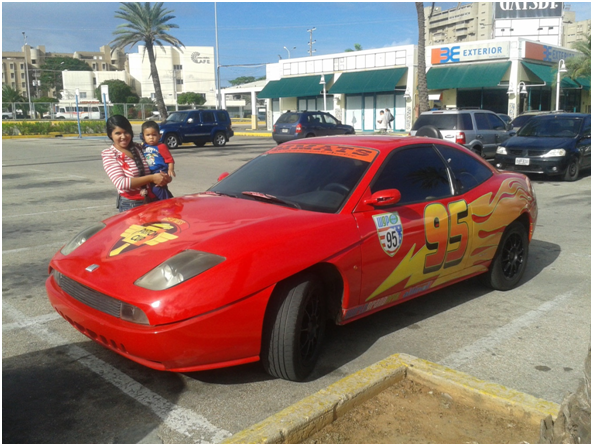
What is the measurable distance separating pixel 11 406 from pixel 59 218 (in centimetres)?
625

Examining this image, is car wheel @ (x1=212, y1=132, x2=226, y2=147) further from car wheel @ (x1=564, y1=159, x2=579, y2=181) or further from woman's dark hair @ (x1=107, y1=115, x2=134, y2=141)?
woman's dark hair @ (x1=107, y1=115, x2=134, y2=141)

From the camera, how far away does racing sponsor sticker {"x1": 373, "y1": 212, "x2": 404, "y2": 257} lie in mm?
3957

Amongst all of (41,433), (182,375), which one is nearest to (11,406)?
(41,433)

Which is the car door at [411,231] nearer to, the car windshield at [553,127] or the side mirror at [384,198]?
the side mirror at [384,198]

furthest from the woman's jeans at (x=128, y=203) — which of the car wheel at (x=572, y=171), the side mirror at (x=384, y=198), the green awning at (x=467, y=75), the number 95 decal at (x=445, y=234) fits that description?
the green awning at (x=467, y=75)

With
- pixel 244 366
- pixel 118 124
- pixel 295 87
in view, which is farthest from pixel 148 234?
pixel 295 87

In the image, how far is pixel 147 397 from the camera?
3346 millimetres

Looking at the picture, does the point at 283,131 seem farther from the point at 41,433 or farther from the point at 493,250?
the point at 41,433

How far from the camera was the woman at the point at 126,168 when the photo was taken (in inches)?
206

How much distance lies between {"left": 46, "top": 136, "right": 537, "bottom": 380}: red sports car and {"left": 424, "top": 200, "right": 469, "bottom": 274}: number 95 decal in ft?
0.04

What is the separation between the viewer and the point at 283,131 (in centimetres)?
2556

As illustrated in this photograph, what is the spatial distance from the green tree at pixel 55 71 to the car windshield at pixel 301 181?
131 meters

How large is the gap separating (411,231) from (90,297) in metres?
2.25

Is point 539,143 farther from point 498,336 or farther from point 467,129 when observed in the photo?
point 498,336
